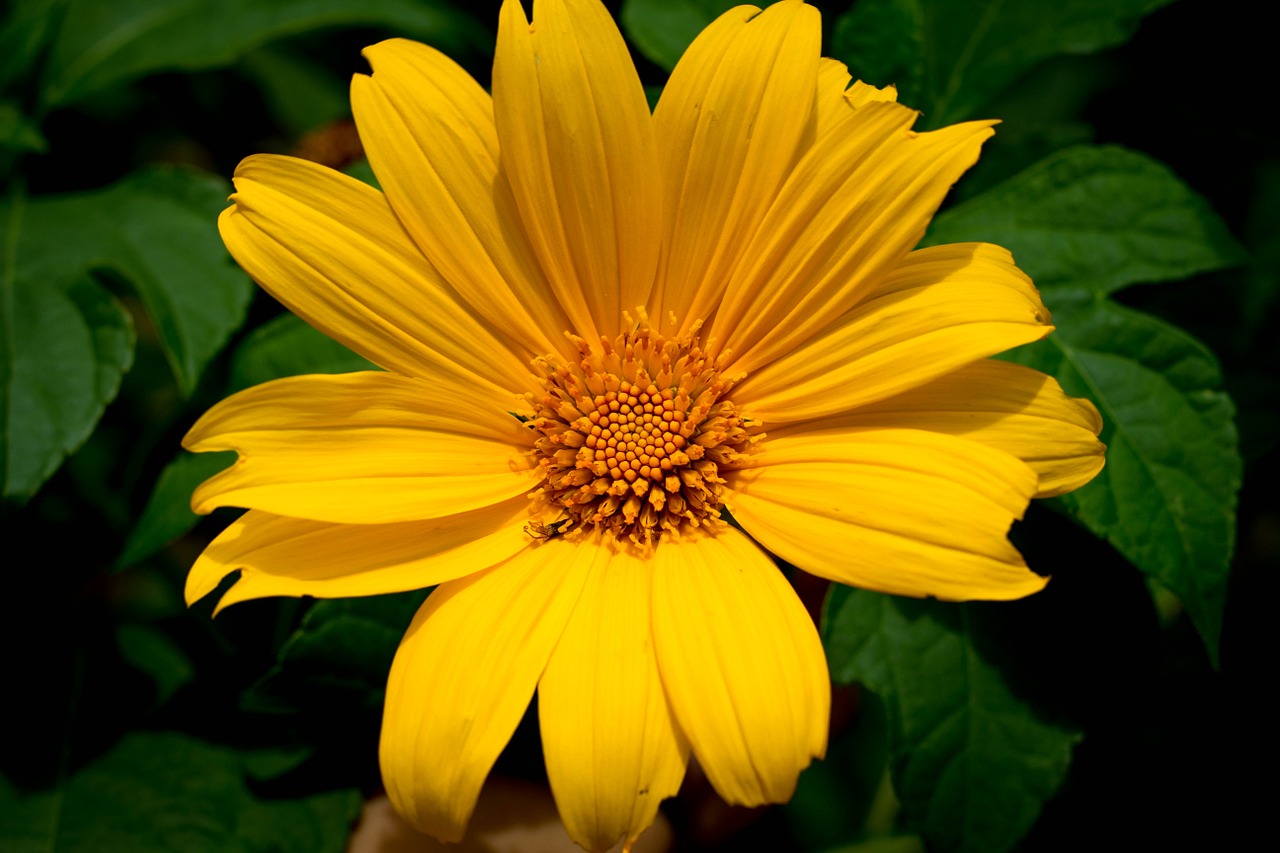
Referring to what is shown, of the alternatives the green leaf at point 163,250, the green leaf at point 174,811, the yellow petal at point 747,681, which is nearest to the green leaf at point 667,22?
the green leaf at point 163,250

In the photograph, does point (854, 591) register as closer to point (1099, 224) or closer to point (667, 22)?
point (1099, 224)

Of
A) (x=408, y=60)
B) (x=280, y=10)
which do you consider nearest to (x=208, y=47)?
(x=280, y=10)

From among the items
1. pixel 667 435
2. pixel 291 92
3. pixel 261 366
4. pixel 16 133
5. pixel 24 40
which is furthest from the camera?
pixel 291 92

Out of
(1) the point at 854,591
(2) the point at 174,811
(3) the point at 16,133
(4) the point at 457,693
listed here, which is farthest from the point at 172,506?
(1) the point at 854,591

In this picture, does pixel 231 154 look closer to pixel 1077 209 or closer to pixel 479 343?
pixel 479 343

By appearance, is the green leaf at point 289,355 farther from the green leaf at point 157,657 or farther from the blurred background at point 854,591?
the green leaf at point 157,657
